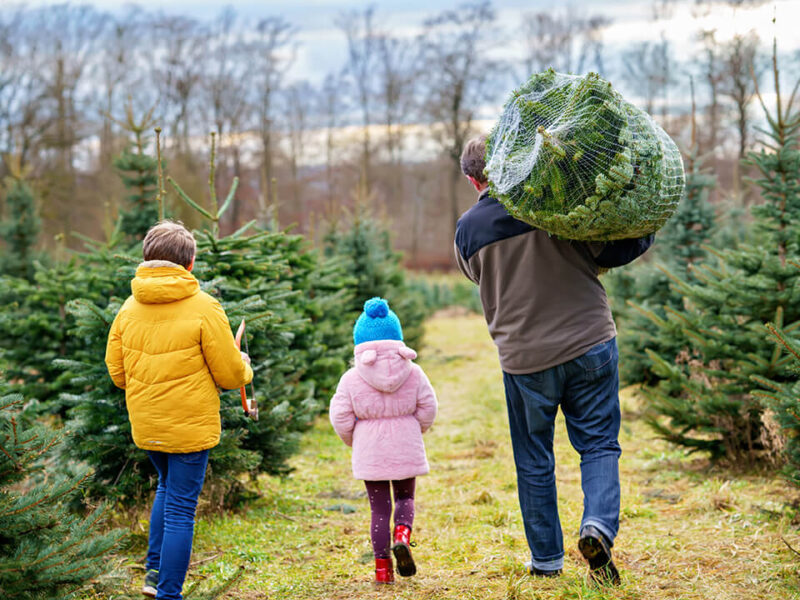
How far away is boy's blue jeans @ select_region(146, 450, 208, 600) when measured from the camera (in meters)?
3.39

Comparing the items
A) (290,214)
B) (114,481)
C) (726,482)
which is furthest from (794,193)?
(290,214)

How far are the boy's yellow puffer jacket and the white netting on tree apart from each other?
139 cm

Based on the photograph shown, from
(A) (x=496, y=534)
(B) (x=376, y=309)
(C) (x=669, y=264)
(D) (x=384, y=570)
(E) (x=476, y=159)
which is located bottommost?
(A) (x=496, y=534)

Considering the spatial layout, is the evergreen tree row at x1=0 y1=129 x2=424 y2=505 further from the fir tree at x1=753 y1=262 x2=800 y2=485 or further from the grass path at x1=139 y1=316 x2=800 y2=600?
the fir tree at x1=753 y1=262 x2=800 y2=485

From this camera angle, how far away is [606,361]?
3.52 metres

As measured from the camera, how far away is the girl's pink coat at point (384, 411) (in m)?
3.85

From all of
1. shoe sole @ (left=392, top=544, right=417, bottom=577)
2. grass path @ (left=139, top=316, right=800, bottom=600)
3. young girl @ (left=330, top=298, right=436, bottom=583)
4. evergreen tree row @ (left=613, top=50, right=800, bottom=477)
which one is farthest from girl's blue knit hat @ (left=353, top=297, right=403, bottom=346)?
evergreen tree row @ (left=613, top=50, right=800, bottom=477)

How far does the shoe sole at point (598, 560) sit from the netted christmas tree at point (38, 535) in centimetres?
192

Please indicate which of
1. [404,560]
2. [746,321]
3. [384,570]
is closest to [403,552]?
A: [404,560]

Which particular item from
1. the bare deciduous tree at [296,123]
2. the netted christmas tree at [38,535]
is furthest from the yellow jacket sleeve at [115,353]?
the bare deciduous tree at [296,123]

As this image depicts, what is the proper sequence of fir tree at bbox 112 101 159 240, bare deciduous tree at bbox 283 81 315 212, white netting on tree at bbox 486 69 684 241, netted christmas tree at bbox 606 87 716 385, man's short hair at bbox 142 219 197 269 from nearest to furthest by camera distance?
1. white netting on tree at bbox 486 69 684 241
2. man's short hair at bbox 142 219 197 269
3. netted christmas tree at bbox 606 87 716 385
4. fir tree at bbox 112 101 159 240
5. bare deciduous tree at bbox 283 81 315 212

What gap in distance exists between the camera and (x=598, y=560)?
340 centimetres

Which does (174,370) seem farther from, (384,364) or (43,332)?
(43,332)

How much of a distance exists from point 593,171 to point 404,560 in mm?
2077
